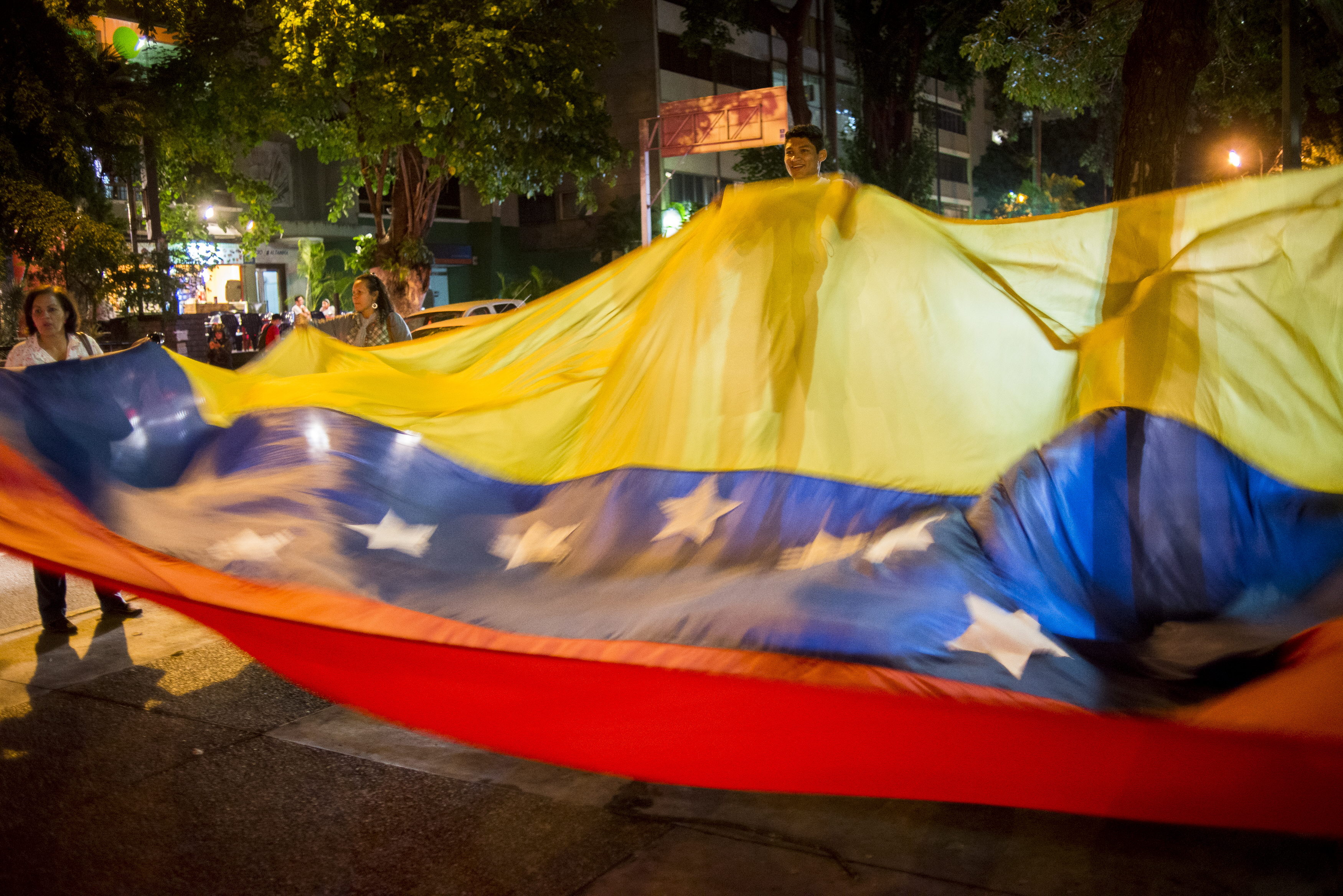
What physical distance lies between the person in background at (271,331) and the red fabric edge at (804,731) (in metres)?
17.7

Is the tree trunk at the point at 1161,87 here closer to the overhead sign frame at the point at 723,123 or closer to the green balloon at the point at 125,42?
the overhead sign frame at the point at 723,123

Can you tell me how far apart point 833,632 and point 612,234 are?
119 feet

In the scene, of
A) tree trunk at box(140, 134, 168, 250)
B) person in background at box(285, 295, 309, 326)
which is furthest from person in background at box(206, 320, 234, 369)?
tree trunk at box(140, 134, 168, 250)

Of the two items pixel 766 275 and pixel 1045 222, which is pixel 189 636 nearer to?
pixel 766 275

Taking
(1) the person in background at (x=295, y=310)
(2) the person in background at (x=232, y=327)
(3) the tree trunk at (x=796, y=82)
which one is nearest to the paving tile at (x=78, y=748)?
(2) the person in background at (x=232, y=327)

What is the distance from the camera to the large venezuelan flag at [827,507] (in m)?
2.76

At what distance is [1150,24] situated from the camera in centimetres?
862

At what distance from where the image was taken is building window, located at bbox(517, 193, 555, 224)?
40.8 metres

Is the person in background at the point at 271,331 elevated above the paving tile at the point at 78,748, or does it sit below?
above

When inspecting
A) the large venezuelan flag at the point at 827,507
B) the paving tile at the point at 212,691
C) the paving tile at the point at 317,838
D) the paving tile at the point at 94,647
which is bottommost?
the paving tile at the point at 317,838

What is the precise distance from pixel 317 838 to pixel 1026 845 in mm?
2287

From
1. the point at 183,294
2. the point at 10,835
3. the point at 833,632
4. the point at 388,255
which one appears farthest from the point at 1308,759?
the point at 183,294

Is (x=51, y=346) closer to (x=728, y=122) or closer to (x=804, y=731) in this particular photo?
(x=804, y=731)

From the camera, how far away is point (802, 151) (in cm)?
553
